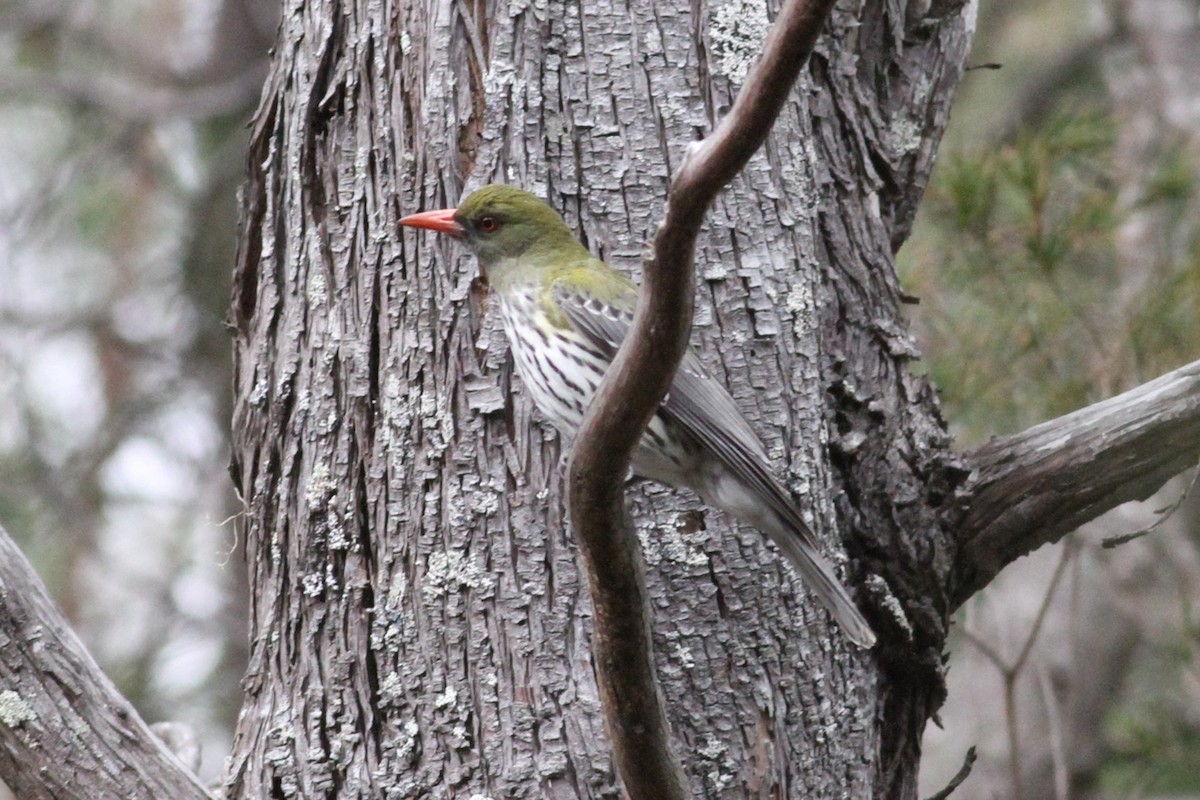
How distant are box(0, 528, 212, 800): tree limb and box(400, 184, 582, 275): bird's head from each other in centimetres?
120

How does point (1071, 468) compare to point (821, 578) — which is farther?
point (1071, 468)

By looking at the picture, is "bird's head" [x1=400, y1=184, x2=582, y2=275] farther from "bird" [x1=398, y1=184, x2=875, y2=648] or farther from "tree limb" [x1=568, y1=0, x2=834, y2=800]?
"tree limb" [x1=568, y1=0, x2=834, y2=800]

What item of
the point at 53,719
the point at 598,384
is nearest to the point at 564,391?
the point at 598,384

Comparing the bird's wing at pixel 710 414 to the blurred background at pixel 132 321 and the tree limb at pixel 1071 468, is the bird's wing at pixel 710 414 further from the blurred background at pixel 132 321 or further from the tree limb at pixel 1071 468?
the blurred background at pixel 132 321

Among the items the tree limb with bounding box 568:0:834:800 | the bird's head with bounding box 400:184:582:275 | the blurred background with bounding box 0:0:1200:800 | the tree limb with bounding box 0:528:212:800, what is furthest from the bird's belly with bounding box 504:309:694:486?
the blurred background with bounding box 0:0:1200:800

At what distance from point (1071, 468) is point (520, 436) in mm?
1317

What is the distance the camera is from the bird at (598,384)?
3.22 meters

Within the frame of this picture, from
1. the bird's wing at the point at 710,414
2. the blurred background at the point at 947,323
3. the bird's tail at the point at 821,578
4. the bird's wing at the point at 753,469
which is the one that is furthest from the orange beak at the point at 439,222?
the blurred background at the point at 947,323

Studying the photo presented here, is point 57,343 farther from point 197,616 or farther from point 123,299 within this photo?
point 197,616

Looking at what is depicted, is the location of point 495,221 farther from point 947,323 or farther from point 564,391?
point 947,323

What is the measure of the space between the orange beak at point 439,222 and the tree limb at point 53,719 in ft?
3.77

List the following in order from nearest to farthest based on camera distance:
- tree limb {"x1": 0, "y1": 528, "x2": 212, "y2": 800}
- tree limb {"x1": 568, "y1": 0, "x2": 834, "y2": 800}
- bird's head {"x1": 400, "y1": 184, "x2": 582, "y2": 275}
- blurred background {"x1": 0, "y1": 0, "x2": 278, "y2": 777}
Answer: tree limb {"x1": 568, "y1": 0, "x2": 834, "y2": 800} → tree limb {"x1": 0, "y1": 528, "x2": 212, "y2": 800} → bird's head {"x1": 400, "y1": 184, "x2": 582, "y2": 275} → blurred background {"x1": 0, "y1": 0, "x2": 278, "y2": 777}

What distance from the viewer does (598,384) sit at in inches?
131

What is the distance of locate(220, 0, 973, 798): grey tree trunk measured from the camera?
3215 mm
